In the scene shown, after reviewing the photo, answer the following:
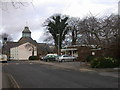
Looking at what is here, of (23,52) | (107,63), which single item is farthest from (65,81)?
(23,52)

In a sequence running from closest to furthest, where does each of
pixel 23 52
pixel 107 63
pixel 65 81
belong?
pixel 65 81 < pixel 107 63 < pixel 23 52

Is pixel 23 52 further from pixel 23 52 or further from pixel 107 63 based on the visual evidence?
pixel 107 63

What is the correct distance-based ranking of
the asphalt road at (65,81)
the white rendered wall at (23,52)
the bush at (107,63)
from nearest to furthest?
the asphalt road at (65,81) → the bush at (107,63) → the white rendered wall at (23,52)


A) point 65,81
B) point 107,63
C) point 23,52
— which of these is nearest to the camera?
point 65,81

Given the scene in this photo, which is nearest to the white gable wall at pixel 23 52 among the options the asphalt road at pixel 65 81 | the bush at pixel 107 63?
the bush at pixel 107 63


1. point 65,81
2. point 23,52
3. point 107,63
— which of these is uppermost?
point 23,52

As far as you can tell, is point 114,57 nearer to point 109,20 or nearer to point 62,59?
point 109,20

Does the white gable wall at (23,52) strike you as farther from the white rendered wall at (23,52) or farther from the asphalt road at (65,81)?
the asphalt road at (65,81)

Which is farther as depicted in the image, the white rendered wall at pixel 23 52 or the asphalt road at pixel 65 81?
the white rendered wall at pixel 23 52

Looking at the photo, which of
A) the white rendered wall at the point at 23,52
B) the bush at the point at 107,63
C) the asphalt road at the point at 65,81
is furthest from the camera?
the white rendered wall at the point at 23,52

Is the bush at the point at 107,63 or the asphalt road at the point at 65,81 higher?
the bush at the point at 107,63

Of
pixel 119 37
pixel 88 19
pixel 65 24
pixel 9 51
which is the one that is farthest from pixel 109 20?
pixel 9 51

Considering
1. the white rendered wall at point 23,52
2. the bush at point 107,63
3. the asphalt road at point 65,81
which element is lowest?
the asphalt road at point 65,81

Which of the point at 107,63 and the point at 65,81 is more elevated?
the point at 107,63
